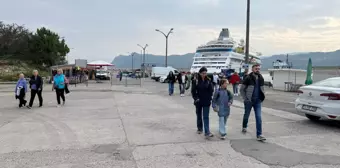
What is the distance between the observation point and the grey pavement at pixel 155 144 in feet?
16.4

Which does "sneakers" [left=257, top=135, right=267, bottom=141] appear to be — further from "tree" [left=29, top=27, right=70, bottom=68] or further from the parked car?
"tree" [left=29, top=27, right=70, bottom=68]

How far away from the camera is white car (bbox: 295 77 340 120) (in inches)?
302

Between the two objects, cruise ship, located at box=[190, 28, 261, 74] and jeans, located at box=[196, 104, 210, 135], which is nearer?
jeans, located at box=[196, 104, 210, 135]

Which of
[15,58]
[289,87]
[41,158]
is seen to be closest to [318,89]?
[41,158]

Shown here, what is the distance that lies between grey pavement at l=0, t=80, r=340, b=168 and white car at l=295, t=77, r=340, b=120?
0.39 metres

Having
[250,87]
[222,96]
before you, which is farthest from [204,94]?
[250,87]

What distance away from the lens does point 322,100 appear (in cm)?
797

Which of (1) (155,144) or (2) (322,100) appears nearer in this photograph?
(1) (155,144)

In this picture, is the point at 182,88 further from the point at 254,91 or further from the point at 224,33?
the point at 224,33

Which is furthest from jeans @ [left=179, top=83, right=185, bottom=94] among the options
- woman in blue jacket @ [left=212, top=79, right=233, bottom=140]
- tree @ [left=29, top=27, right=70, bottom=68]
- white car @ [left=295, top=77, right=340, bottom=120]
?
tree @ [left=29, top=27, right=70, bottom=68]

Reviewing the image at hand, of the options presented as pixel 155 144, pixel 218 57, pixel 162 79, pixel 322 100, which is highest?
pixel 218 57

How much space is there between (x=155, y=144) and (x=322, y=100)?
4.77 metres

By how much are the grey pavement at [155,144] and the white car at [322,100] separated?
1.28 feet

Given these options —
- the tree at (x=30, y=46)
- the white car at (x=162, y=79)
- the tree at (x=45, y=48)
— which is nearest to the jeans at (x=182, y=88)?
the white car at (x=162, y=79)
